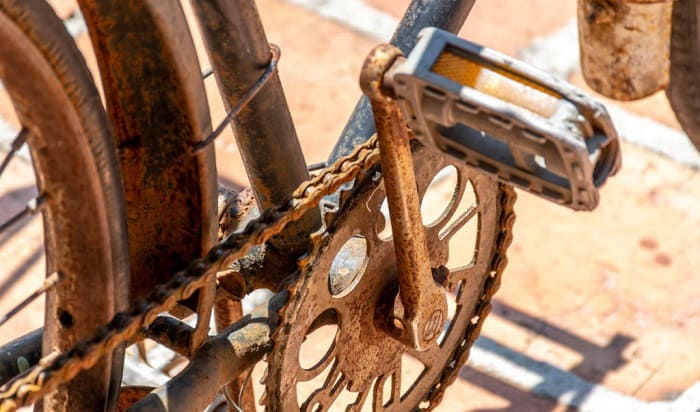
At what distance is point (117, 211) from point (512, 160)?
570 millimetres

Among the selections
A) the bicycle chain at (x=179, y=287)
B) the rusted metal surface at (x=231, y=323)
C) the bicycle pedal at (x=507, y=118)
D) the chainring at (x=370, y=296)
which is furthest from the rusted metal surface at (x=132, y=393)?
the bicycle pedal at (x=507, y=118)

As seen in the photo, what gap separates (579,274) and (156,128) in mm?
1897

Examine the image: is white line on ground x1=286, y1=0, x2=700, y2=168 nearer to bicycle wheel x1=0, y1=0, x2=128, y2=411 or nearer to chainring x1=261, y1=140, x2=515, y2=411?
chainring x1=261, y1=140, x2=515, y2=411

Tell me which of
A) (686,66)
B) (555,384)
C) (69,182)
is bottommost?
(555,384)

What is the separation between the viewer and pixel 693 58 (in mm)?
2508

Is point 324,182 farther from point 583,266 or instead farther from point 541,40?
point 541,40

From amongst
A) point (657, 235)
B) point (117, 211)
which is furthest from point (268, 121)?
point (657, 235)

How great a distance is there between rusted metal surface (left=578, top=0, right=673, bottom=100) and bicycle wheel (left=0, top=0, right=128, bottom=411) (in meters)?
0.75

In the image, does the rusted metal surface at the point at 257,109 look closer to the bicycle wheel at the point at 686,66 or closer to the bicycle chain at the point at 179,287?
the bicycle chain at the point at 179,287

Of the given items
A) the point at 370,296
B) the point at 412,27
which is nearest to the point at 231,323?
the point at 370,296

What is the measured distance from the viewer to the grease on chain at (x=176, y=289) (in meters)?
1.59

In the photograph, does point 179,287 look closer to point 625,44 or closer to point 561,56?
point 625,44

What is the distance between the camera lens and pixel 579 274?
3408mm

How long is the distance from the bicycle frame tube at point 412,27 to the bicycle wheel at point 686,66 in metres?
0.54
